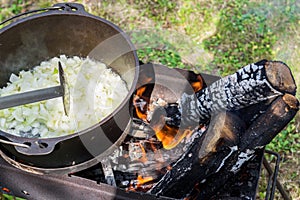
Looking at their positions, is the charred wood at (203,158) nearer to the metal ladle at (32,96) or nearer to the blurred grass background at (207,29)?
the metal ladle at (32,96)

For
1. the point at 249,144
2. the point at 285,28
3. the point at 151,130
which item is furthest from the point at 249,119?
the point at 285,28

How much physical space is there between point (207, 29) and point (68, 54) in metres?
1.99

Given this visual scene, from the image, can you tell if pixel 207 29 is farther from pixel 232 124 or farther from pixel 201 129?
pixel 232 124

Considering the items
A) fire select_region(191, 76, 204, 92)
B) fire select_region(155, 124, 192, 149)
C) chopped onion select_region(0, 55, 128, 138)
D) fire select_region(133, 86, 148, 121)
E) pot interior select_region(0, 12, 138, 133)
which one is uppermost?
pot interior select_region(0, 12, 138, 133)

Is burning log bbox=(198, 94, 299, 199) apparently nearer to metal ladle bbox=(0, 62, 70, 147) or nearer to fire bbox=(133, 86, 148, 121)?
fire bbox=(133, 86, 148, 121)

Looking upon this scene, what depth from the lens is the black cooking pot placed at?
1.94 metres

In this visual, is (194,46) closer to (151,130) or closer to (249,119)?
(151,130)

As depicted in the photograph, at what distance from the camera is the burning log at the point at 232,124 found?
1934 millimetres

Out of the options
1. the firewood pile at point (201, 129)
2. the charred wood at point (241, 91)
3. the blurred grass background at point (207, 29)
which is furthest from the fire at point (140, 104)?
the blurred grass background at point (207, 29)

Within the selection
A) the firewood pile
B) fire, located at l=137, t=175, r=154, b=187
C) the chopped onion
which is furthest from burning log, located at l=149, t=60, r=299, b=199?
the chopped onion

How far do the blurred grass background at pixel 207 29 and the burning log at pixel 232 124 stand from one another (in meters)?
1.64

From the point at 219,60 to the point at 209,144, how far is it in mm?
2027

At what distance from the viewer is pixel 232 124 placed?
211 centimetres

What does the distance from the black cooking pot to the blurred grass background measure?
147 cm
